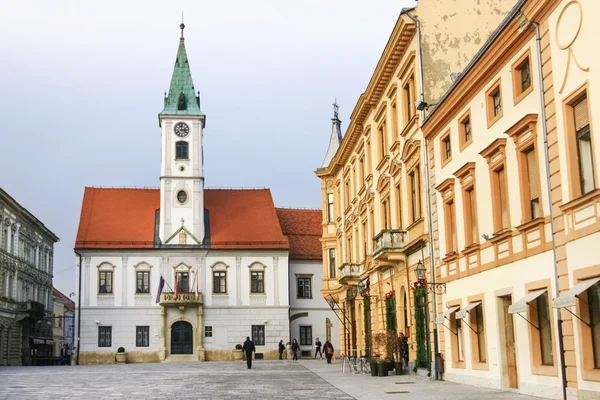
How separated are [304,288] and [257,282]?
169 inches

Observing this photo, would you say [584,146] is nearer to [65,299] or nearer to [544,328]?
[544,328]

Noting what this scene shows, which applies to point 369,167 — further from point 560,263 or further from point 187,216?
point 187,216

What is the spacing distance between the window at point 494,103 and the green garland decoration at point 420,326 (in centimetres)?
840

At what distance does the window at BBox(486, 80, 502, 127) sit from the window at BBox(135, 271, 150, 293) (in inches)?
1713

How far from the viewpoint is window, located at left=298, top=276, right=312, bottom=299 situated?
63281 mm

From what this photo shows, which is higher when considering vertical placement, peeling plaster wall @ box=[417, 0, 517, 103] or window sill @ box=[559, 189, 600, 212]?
peeling plaster wall @ box=[417, 0, 517, 103]

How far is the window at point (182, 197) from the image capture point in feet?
203

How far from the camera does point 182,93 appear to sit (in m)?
63.3

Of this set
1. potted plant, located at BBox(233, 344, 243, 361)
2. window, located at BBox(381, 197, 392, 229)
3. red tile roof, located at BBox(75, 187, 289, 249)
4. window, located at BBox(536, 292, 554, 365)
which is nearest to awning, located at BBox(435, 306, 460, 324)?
window, located at BBox(536, 292, 554, 365)

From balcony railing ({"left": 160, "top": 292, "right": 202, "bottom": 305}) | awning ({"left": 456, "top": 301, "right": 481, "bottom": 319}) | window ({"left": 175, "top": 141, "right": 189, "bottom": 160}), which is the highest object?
window ({"left": 175, "top": 141, "right": 189, "bottom": 160})

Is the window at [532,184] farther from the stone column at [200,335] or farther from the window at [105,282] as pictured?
the window at [105,282]

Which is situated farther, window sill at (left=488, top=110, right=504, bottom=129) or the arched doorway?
the arched doorway

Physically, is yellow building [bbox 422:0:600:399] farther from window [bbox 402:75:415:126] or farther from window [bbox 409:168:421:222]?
window [bbox 402:75:415:126]

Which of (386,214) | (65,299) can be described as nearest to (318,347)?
(386,214)
